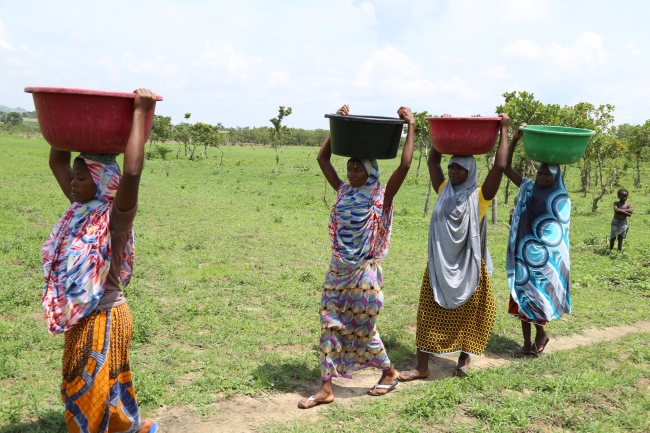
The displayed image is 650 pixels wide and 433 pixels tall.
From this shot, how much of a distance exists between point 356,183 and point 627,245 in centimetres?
891

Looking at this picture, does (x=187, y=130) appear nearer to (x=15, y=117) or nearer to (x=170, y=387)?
(x=170, y=387)

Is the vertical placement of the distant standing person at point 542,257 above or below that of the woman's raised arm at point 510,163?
below

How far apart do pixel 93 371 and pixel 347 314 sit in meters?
1.76

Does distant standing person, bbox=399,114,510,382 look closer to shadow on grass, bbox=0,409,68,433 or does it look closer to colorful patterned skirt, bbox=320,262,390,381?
colorful patterned skirt, bbox=320,262,390,381

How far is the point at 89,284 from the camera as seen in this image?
103 inches

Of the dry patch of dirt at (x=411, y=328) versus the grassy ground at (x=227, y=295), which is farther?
the dry patch of dirt at (x=411, y=328)

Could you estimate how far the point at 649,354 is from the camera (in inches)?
181

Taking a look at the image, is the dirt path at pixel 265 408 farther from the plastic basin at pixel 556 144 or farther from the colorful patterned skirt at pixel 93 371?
the plastic basin at pixel 556 144

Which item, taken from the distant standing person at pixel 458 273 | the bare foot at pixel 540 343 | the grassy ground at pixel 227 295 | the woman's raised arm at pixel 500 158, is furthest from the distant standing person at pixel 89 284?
the bare foot at pixel 540 343

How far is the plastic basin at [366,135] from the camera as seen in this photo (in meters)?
3.35

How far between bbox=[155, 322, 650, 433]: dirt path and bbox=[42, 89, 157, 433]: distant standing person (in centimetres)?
70

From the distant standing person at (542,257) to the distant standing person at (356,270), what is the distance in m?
1.70

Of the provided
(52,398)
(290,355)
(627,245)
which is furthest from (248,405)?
(627,245)

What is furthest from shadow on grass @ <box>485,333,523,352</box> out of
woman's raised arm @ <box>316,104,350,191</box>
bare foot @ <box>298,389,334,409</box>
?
woman's raised arm @ <box>316,104,350,191</box>
